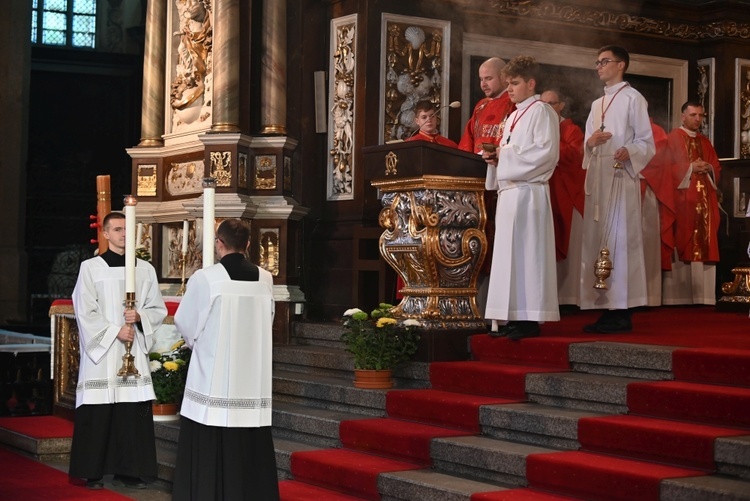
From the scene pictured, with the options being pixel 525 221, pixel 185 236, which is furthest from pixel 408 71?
pixel 525 221

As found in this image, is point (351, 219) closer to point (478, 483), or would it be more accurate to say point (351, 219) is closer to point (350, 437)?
point (350, 437)

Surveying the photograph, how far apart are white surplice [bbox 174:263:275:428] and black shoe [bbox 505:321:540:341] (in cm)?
197

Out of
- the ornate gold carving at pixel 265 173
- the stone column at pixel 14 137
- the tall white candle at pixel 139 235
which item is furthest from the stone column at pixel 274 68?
the stone column at pixel 14 137

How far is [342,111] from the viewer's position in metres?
10.7

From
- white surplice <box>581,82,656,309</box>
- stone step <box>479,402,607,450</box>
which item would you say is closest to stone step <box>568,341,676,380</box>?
stone step <box>479,402,607,450</box>

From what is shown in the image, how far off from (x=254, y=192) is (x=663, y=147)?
3430mm

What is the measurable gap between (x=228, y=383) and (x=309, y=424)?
1.61 meters

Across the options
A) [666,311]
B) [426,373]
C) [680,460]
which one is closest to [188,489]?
[426,373]

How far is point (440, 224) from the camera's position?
8133mm

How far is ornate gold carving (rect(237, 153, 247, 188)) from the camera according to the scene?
1034 cm

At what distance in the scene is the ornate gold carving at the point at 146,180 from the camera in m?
11.4

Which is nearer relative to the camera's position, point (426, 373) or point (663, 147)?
point (426, 373)

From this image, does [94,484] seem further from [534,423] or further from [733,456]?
[733,456]

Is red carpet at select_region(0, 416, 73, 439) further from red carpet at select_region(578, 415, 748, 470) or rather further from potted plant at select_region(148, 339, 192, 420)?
red carpet at select_region(578, 415, 748, 470)
